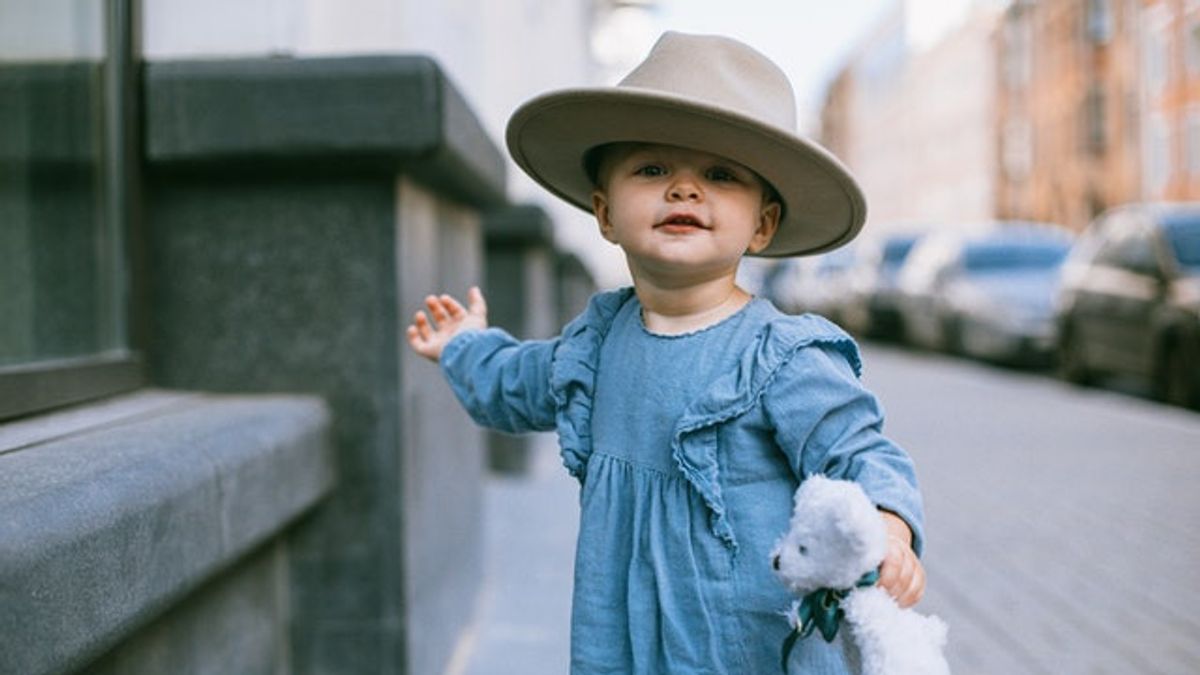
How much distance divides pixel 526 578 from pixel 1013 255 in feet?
44.0

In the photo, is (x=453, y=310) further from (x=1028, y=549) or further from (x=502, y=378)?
(x=1028, y=549)

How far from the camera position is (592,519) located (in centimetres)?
224

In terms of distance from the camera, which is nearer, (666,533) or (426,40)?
(666,533)

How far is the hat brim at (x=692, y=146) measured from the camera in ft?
7.04

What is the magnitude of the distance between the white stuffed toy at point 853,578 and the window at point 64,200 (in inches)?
57.8

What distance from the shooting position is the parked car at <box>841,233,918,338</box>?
2203cm

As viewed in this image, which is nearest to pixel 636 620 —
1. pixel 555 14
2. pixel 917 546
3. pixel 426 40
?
pixel 917 546

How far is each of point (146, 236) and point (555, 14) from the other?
8.34 m

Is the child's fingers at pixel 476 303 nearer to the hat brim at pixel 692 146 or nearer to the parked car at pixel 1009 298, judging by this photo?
the hat brim at pixel 692 146

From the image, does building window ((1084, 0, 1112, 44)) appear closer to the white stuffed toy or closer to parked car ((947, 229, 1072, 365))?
parked car ((947, 229, 1072, 365))

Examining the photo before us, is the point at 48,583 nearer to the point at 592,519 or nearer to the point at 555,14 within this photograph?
the point at 592,519

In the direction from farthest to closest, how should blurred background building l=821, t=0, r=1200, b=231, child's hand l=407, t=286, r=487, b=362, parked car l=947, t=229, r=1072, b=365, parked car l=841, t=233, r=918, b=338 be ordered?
blurred background building l=821, t=0, r=1200, b=231 → parked car l=841, t=233, r=918, b=338 → parked car l=947, t=229, r=1072, b=365 → child's hand l=407, t=286, r=487, b=362

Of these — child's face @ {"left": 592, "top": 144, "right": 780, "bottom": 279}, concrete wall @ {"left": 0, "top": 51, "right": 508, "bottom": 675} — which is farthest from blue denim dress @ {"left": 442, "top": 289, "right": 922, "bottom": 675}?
concrete wall @ {"left": 0, "top": 51, "right": 508, "bottom": 675}

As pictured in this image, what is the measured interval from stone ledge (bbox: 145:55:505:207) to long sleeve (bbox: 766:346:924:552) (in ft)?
4.37
